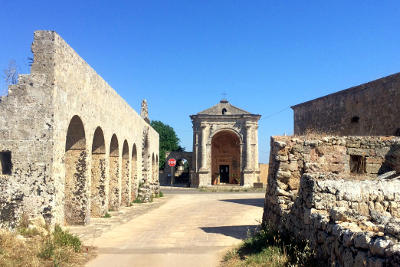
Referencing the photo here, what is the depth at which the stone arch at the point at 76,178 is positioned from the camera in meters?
10.2

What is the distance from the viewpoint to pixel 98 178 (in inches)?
483

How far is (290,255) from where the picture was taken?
215 inches

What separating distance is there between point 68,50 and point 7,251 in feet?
17.1

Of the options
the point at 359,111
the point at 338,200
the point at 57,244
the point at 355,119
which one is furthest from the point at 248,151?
the point at 338,200

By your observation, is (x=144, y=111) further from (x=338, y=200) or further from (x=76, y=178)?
(x=338, y=200)

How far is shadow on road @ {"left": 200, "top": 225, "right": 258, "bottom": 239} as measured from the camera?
901 centimetres

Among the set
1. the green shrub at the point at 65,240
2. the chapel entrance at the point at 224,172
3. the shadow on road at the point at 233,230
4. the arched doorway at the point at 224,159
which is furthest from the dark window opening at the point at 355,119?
the chapel entrance at the point at 224,172

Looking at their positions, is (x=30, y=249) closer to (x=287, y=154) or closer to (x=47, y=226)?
(x=47, y=226)

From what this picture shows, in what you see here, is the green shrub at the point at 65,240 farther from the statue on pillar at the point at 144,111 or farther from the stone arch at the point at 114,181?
the statue on pillar at the point at 144,111

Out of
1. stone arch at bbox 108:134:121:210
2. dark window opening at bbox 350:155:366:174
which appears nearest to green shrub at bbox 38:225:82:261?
stone arch at bbox 108:134:121:210

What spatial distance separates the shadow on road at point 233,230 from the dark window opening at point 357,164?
310 centimetres

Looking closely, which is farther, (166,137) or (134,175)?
(166,137)

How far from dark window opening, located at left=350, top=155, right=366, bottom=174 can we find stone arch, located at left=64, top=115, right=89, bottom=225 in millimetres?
7265

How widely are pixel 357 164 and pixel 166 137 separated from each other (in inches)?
1811
